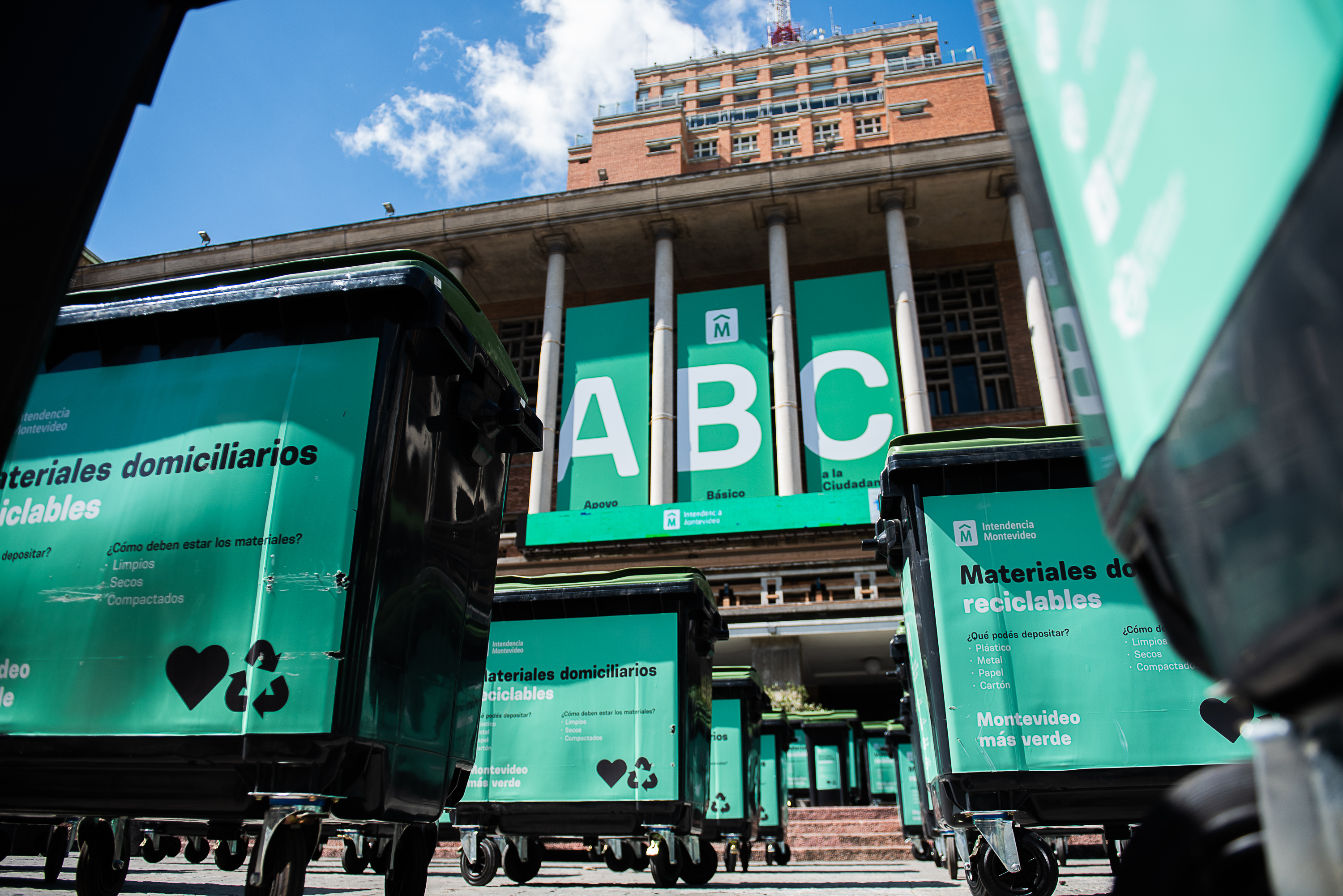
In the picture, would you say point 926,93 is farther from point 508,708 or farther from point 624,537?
point 508,708

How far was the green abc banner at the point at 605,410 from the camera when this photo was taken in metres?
23.3

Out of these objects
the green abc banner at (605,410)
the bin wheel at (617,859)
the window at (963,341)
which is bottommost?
the bin wheel at (617,859)

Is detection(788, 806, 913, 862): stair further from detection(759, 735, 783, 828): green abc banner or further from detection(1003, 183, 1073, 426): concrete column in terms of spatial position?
detection(1003, 183, 1073, 426): concrete column

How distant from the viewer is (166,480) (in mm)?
3041

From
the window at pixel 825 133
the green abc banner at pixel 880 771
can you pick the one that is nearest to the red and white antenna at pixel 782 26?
the window at pixel 825 133

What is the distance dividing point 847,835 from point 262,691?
35.6 feet

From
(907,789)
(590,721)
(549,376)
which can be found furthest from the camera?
(549,376)

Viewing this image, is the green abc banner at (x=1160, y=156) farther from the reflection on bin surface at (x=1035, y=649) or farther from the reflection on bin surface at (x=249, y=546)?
the reflection on bin surface at (x=1035, y=649)

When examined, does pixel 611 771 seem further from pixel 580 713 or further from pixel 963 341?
pixel 963 341

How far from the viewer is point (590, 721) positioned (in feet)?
17.7

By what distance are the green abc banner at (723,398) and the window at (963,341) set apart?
726 cm

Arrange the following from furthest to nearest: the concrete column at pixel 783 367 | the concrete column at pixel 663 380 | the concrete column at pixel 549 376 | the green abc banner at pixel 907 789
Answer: the concrete column at pixel 549 376, the concrete column at pixel 663 380, the concrete column at pixel 783 367, the green abc banner at pixel 907 789

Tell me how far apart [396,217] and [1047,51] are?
30.4m

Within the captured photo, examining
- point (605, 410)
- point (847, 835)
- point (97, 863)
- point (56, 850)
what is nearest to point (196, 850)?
point (56, 850)
